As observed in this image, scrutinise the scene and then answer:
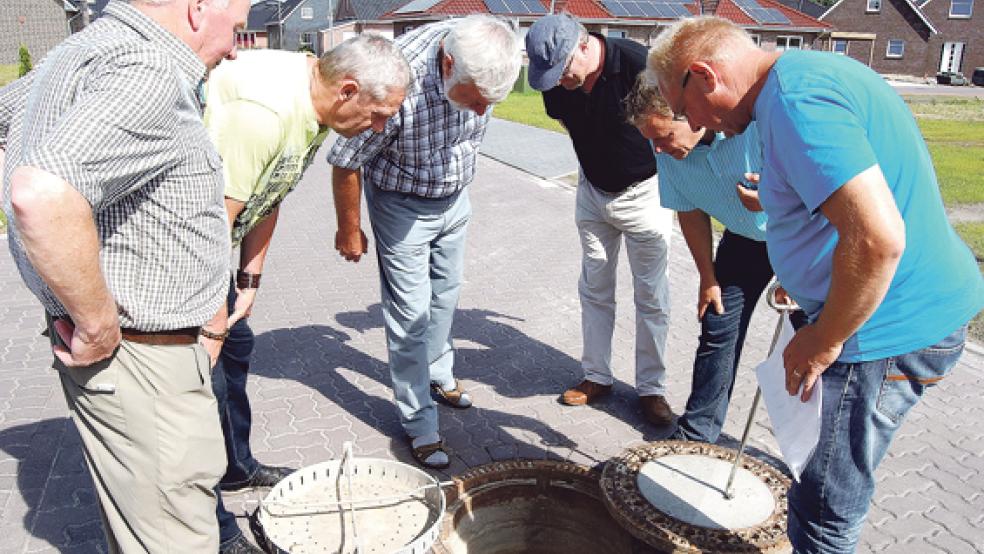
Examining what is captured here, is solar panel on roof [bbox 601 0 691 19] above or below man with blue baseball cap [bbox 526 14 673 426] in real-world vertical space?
above

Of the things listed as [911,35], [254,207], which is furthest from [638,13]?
[254,207]

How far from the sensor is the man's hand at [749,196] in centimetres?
302

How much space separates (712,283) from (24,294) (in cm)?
529

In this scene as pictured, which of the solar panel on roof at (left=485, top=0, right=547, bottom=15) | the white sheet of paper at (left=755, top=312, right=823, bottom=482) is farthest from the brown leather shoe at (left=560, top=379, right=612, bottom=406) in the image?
the solar panel on roof at (left=485, top=0, right=547, bottom=15)

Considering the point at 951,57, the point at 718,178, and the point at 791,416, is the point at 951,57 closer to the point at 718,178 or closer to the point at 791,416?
the point at 718,178

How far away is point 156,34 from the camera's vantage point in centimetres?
180

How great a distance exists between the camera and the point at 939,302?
1971 mm

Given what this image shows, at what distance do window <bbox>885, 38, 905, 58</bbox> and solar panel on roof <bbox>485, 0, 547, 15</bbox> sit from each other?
29986 mm

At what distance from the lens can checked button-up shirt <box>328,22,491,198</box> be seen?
3.22 metres

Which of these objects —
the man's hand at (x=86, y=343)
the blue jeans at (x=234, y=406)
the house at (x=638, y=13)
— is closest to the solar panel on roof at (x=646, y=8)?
the house at (x=638, y=13)

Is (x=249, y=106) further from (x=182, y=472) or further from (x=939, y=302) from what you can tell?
(x=939, y=302)

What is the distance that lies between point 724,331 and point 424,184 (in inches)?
59.0

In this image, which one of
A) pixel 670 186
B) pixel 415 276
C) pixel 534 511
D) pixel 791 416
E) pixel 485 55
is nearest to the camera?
pixel 791 416

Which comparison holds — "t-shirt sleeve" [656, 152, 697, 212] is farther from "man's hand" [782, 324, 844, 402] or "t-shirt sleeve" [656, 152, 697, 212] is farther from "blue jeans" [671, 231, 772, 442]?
"man's hand" [782, 324, 844, 402]
